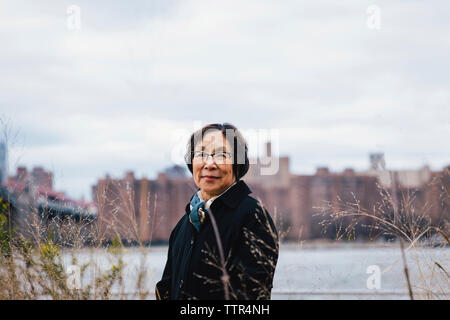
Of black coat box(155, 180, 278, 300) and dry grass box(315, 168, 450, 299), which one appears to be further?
dry grass box(315, 168, 450, 299)

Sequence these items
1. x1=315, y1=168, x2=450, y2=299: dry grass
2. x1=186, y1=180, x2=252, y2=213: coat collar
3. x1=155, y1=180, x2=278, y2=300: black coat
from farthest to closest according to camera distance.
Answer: x1=315, y1=168, x2=450, y2=299: dry grass < x1=186, y1=180, x2=252, y2=213: coat collar < x1=155, y1=180, x2=278, y2=300: black coat

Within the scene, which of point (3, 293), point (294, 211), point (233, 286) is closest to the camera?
point (233, 286)

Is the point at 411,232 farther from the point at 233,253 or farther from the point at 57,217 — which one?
the point at 57,217

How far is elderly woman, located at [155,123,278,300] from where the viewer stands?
2002mm

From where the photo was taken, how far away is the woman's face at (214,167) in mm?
2197

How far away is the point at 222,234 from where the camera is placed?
2123 mm

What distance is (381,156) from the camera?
2982 millimetres

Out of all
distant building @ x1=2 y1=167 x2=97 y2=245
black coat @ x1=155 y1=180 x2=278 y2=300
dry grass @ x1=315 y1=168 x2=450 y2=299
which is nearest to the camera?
black coat @ x1=155 y1=180 x2=278 y2=300

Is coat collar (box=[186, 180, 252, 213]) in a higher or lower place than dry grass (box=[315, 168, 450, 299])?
higher

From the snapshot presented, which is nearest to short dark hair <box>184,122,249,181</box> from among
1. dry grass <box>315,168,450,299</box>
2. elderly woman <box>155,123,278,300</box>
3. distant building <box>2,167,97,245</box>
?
elderly woman <box>155,123,278,300</box>

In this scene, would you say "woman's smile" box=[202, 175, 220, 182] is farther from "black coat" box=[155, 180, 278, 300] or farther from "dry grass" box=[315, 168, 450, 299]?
"dry grass" box=[315, 168, 450, 299]

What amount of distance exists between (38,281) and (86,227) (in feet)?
1.22
